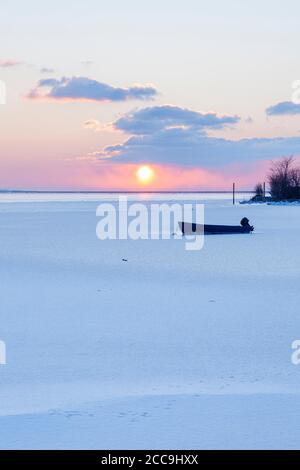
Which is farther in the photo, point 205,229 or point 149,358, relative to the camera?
point 205,229

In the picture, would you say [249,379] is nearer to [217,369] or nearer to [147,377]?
[217,369]

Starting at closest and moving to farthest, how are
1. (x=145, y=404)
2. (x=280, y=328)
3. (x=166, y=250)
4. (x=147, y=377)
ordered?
(x=145, y=404), (x=147, y=377), (x=280, y=328), (x=166, y=250)

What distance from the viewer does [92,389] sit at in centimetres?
595

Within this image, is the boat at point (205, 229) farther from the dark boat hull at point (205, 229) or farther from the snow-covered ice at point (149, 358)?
the snow-covered ice at point (149, 358)

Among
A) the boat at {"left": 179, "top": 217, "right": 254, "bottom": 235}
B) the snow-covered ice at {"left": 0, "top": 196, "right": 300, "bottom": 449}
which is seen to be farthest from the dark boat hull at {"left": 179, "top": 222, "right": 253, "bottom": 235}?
the snow-covered ice at {"left": 0, "top": 196, "right": 300, "bottom": 449}

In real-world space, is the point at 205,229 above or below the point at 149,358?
above

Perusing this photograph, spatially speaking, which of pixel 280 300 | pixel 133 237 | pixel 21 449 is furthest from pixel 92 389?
pixel 133 237

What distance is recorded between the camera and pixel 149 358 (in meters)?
7.16

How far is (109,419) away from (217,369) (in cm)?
196

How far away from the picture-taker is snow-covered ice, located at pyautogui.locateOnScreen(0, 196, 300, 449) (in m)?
4.79

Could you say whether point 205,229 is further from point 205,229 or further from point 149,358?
point 149,358

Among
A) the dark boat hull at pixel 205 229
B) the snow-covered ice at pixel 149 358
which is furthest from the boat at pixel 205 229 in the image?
the snow-covered ice at pixel 149 358

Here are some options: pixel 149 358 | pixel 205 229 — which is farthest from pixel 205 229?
pixel 149 358

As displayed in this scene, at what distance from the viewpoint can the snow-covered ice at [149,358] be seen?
188 inches
